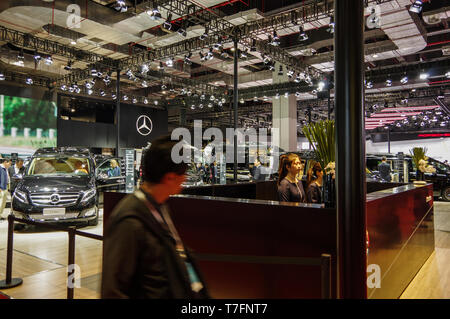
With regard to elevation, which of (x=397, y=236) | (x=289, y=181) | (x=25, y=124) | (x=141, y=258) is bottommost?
(x=397, y=236)

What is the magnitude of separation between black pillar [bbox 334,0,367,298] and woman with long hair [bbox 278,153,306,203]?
1760 millimetres

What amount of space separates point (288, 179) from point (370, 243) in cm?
130

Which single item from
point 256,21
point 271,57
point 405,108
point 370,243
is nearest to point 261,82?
point 271,57

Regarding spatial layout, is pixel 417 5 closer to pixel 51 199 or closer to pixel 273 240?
pixel 273 240

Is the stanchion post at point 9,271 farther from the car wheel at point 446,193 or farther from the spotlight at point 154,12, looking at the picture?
the car wheel at point 446,193

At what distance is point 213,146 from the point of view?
60.2 ft

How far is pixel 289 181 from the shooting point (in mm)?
4031

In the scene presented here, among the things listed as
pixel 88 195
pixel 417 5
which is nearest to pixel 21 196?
pixel 88 195

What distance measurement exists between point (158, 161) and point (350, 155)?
4.31 feet

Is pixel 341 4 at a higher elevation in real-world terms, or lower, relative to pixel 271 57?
lower

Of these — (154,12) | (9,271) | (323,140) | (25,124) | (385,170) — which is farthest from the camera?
(25,124)

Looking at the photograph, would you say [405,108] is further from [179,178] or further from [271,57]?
[179,178]

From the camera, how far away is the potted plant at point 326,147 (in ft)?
9.80

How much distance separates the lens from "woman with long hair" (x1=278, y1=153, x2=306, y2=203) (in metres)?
3.94
